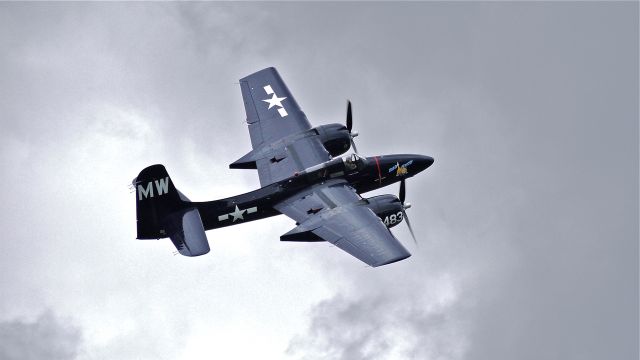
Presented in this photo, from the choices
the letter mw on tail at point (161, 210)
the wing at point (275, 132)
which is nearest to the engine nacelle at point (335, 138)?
the wing at point (275, 132)

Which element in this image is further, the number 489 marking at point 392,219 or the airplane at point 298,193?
the number 489 marking at point 392,219

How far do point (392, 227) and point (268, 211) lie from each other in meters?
8.47

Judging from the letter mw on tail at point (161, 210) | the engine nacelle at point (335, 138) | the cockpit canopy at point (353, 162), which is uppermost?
the engine nacelle at point (335, 138)

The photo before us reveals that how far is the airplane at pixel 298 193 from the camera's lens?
88375 mm

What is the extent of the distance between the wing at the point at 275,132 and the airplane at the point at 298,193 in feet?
0.23

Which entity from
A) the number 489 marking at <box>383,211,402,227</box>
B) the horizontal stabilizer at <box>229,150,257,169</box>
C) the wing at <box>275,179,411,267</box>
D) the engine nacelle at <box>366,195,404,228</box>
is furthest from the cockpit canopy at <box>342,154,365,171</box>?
the horizontal stabilizer at <box>229,150,257,169</box>

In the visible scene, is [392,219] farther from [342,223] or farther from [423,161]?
[423,161]

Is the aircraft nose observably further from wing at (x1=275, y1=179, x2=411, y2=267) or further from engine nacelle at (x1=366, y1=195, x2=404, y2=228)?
engine nacelle at (x1=366, y1=195, x2=404, y2=228)

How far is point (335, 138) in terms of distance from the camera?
324 ft

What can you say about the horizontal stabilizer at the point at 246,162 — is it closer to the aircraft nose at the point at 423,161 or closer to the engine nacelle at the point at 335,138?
the engine nacelle at the point at 335,138

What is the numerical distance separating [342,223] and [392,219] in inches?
144

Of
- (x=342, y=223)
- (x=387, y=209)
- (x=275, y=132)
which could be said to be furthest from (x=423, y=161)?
(x=342, y=223)

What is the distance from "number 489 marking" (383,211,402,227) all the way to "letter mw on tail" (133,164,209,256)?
40.2ft

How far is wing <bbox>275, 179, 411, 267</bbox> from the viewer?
86.8 m
